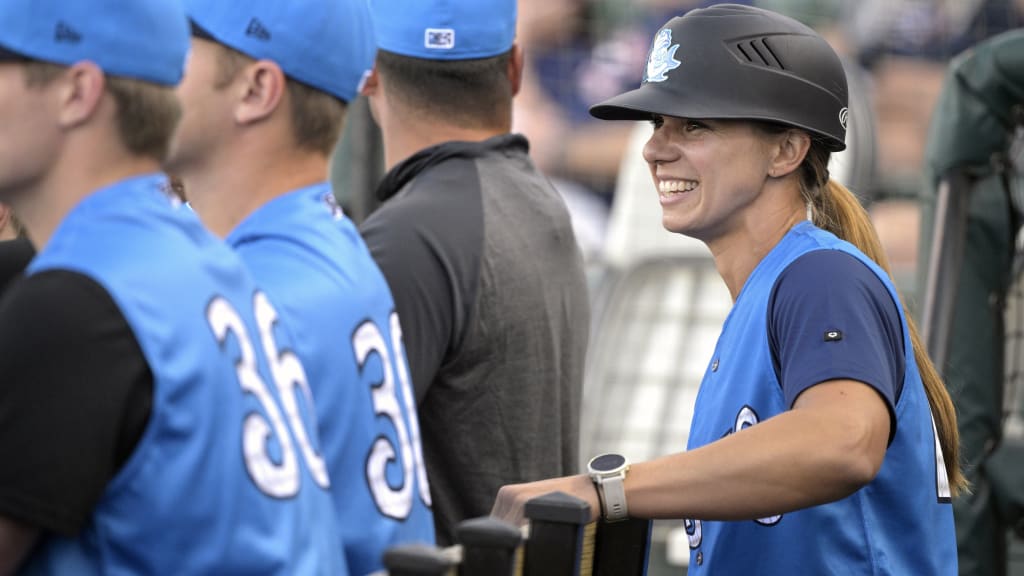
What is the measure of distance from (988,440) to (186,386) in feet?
12.6

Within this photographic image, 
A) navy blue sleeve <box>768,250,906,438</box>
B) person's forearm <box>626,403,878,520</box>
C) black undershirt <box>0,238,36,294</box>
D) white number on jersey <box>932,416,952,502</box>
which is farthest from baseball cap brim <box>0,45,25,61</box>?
white number on jersey <box>932,416,952,502</box>

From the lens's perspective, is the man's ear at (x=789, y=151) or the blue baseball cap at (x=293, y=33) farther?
the man's ear at (x=789, y=151)

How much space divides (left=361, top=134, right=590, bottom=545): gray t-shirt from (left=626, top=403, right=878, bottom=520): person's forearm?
0.64m

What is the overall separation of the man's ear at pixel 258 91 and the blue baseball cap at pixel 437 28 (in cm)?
98

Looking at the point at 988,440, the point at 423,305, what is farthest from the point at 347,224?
the point at 988,440

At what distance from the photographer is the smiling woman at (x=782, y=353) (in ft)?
7.62

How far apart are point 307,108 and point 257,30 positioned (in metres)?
0.15

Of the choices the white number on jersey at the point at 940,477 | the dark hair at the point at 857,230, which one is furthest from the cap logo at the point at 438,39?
the white number on jersey at the point at 940,477

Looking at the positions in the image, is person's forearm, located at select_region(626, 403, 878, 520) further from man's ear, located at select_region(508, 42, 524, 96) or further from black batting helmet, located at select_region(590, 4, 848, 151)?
man's ear, located at select_region(508, 42, 524, 96)

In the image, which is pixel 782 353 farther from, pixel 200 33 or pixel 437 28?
pixel 437 28

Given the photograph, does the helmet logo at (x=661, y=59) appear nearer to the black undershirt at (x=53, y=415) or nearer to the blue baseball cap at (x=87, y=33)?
the blue baseball cap at (x=87, y=33)

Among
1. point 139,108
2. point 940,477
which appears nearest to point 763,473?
point 940,477

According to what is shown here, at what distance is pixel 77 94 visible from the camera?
1.87 meters

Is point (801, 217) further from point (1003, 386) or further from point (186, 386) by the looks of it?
point (1003, 386)
